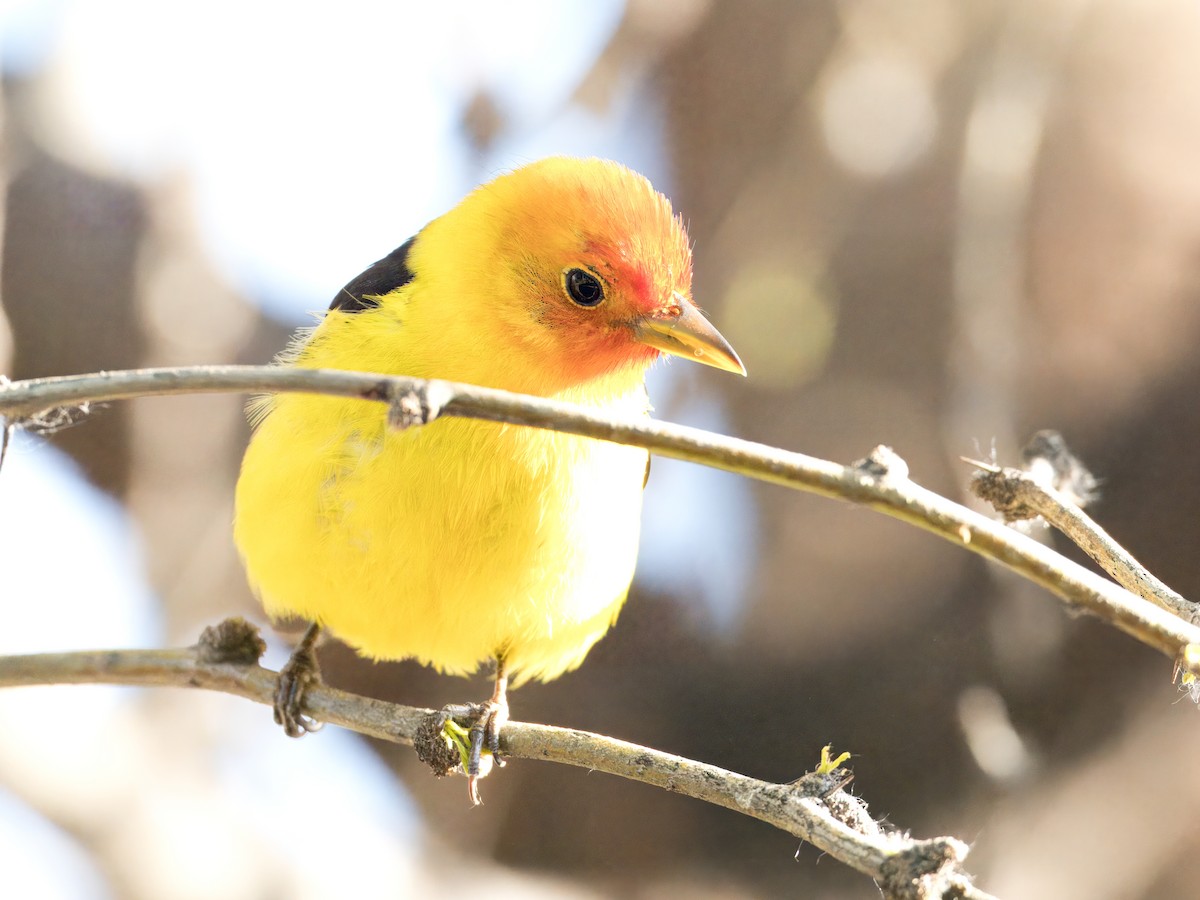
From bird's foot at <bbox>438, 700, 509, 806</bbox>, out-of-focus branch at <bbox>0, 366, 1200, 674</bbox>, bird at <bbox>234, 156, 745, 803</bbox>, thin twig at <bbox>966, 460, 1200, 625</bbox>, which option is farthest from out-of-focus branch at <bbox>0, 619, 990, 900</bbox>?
thin twig at <bbox>966, 460, 1200, 625</bbox>

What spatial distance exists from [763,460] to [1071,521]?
1240mm

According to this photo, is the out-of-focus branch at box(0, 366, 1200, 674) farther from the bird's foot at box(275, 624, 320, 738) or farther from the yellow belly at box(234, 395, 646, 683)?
the bird's foot at box(275, 624, 320, 738)

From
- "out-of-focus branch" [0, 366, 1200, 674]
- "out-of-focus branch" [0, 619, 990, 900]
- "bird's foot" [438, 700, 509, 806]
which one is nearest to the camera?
"out-of-focus branch" [0, 366, 1200, 674]

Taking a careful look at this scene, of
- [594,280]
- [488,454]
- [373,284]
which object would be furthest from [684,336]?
[373,284]

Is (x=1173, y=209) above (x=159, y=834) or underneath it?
above

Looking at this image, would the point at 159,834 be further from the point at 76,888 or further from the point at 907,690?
the point at 907,690

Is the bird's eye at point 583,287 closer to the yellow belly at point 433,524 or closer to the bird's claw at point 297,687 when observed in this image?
the yellow belly at point 433,524

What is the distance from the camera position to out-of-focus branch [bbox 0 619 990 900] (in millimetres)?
1916

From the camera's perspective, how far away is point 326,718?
3459 millimetres

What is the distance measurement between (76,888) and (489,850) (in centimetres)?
194

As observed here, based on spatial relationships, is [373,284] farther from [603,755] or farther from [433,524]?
[603,755]

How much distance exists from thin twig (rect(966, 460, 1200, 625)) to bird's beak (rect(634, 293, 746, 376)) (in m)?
1.10

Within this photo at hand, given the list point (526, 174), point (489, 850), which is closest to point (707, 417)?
point (526, 174)

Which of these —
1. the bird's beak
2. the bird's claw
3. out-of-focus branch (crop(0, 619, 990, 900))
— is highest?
the bird's beak
